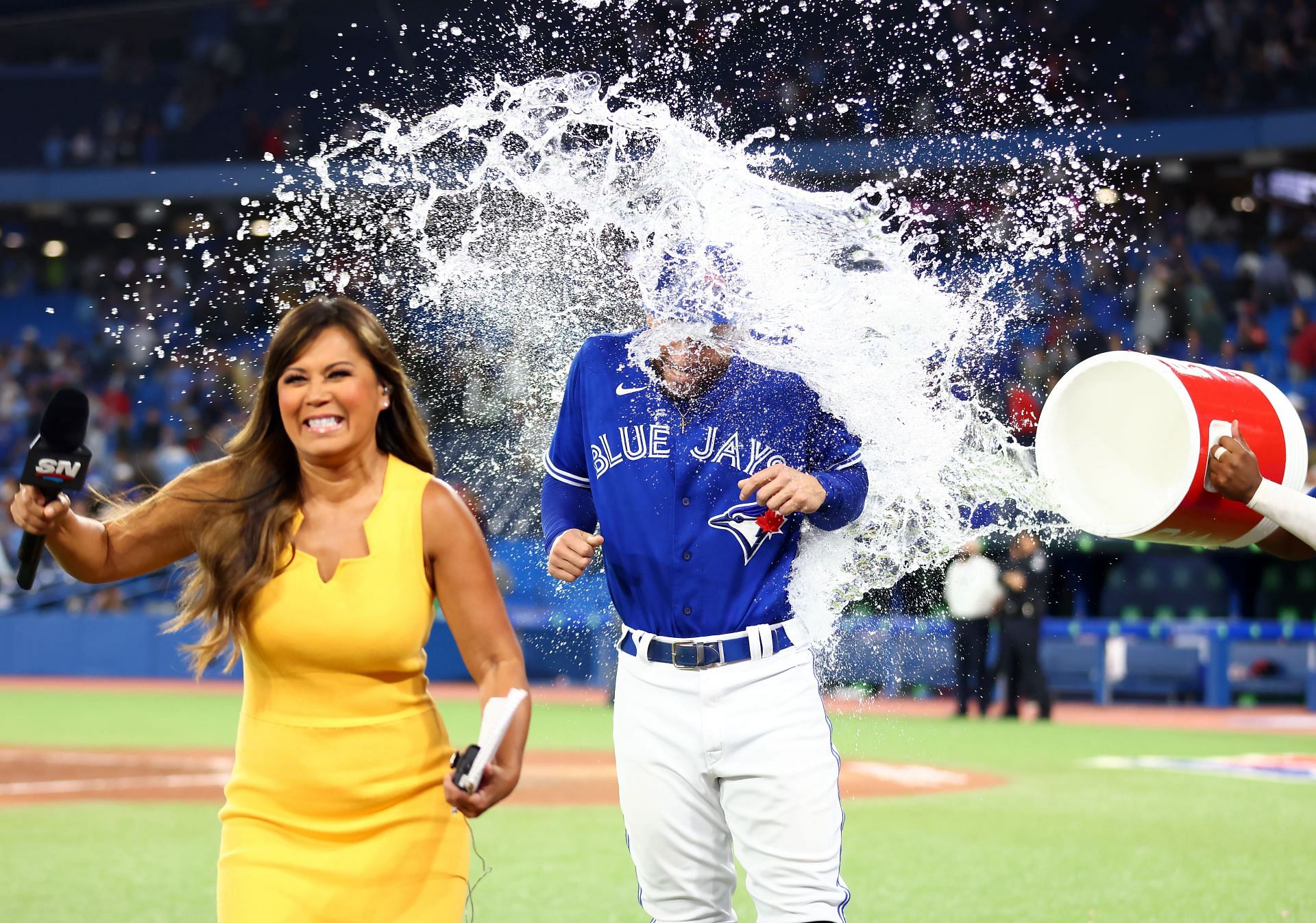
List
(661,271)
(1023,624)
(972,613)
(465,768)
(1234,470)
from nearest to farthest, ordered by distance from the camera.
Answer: (465,768), (1234,470), (661,271), (1023,624), (972,613)

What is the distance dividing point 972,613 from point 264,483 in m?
14.5

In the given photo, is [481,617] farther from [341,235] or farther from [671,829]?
[341,235]

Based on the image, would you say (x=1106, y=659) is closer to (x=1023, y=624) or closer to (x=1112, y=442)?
(x=1023, y=624)

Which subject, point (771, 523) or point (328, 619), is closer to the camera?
point (328, 619)

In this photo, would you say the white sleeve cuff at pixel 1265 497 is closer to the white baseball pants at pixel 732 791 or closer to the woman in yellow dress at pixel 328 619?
the white baseball pants at pixel 732 791

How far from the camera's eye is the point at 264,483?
3.52 meters

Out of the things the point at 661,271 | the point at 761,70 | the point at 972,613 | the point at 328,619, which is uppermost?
the point at 761,70

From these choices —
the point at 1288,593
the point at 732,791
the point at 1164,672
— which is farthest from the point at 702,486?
the point at 1288,593

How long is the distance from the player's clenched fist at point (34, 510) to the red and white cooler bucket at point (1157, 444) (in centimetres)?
285

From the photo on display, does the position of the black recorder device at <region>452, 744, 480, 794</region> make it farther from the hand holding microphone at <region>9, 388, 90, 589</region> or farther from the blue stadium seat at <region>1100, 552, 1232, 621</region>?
the blue stadium seat at <region>1100, 552, 1232, 621</region>

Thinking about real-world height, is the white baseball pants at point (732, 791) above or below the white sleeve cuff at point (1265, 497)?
below

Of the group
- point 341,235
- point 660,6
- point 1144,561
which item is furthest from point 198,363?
point 341,235

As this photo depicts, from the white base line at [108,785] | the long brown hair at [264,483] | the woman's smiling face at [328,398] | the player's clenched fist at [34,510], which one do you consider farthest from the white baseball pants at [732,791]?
the white base line at [108,785]

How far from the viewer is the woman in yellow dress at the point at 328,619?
3219mm
